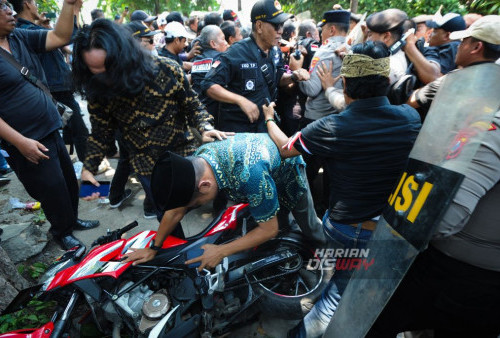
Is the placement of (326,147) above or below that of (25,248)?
above

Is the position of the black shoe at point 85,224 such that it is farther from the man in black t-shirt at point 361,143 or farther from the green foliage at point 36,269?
the man in black t-shirt at point 361,143

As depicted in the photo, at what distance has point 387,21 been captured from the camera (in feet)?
8.68

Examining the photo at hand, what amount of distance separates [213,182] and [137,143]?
0.93m

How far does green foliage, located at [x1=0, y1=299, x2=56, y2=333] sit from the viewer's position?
218 cm

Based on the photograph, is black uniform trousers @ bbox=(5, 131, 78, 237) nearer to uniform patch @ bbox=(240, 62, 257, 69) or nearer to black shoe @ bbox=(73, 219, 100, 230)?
black shoe @ bbox=(73, 219, 100, 230)

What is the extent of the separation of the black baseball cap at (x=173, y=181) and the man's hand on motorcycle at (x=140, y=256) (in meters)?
0.41

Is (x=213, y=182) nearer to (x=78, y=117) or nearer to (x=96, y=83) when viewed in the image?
(x=96, y=83)

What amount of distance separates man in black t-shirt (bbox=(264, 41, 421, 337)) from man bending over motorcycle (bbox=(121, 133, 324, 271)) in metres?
0.24

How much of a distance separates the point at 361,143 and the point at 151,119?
61.8 inches

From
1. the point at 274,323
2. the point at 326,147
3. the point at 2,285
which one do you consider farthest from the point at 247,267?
the point at 2,285

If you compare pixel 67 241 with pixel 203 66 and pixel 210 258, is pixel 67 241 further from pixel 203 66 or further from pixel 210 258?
pixel 203 66

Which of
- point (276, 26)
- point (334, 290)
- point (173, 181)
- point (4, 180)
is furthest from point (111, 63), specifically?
point (4, 180)

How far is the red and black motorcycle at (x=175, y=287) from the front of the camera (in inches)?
66.1

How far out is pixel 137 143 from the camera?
2.37 metres
